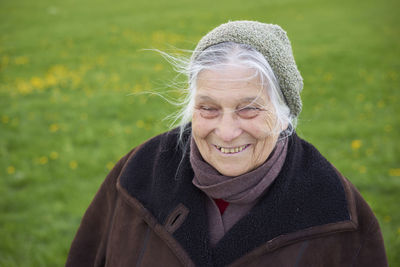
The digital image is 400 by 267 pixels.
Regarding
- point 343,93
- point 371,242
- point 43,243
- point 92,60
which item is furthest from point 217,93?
point 92,60

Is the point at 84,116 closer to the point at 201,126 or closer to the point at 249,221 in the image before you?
the point at 201,126

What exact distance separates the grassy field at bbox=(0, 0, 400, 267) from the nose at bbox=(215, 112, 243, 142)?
250cm

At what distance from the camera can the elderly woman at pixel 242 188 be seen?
5.18ft

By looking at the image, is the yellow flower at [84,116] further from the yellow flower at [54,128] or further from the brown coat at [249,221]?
the brown coat at [249,221]

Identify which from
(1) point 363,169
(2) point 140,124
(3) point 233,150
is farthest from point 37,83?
(3) point 233,150

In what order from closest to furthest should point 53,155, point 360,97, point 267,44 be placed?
point 267,44
point 53,155
point 360,97

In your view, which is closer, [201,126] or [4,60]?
[201,126]

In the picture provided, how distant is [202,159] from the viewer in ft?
6.12

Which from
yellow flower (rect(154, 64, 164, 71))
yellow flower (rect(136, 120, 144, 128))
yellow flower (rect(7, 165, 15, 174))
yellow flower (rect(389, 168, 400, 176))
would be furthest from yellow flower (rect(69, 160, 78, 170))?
yellow flower (rect(154, 64, 164, 71))

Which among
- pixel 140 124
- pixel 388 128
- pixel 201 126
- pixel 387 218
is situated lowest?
pixel 387 218

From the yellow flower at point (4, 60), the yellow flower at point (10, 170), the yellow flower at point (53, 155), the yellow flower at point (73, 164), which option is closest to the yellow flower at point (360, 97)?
the yellow flower at point (73, 164)

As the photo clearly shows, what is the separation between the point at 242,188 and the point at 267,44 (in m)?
0.67

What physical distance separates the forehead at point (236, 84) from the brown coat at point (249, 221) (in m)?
0.44

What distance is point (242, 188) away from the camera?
171cm
